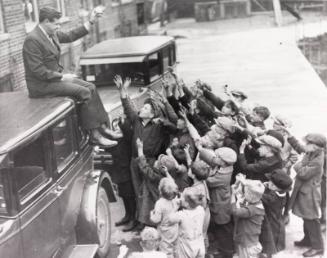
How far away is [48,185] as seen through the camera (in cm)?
399

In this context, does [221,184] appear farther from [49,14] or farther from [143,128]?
[49,14]

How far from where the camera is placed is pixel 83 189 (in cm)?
482

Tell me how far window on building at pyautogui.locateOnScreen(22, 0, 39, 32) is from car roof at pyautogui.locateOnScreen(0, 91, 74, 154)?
228 inches

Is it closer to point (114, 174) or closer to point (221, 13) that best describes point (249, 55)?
point (221, 13)

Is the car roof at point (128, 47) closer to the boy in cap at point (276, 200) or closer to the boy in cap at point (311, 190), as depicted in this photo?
the boy in cap at point (311, 190)

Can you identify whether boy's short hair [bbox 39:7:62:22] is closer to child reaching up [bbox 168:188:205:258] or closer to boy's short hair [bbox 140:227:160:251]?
A: child reaching up [bbox 168:188:205:258]

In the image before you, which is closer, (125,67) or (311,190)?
(311,190)

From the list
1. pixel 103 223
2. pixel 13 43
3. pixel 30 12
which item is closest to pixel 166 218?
pixel 103 223

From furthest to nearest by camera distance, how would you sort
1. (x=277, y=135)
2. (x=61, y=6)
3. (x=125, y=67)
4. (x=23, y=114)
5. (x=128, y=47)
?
(x=61, y=6) → (x=128, y=47) → (x=125, y=67) → (x=277, y=135) → (x=23, y=114)

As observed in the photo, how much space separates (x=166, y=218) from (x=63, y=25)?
9.17 metres

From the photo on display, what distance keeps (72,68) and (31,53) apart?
745 centimetres

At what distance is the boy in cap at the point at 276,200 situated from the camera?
4.50 m

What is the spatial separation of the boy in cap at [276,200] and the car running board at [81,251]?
1697 millimetres

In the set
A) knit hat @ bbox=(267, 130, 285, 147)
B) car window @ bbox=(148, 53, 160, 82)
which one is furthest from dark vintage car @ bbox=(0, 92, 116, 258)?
car window @ bbox=(148, 53, 160, 82)
